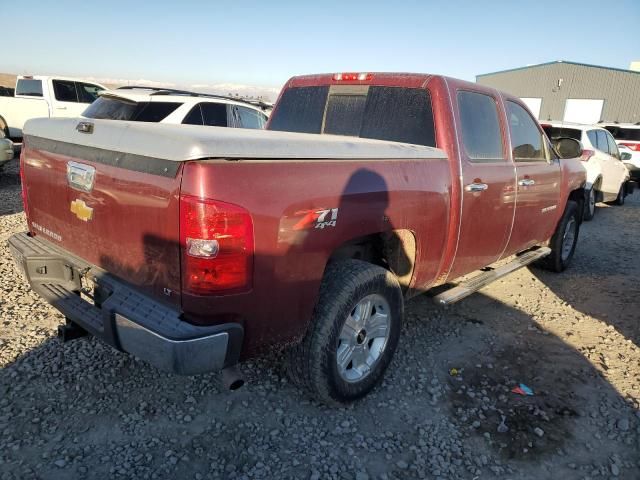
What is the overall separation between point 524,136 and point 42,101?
1186 centimetres

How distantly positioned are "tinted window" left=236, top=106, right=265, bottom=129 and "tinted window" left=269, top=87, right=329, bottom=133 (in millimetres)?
4639

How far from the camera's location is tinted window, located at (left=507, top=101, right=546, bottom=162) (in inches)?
162

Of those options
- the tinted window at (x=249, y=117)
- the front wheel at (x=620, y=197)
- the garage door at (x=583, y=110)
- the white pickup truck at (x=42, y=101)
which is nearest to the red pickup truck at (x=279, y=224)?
the tinted window at (x=249, y=117)

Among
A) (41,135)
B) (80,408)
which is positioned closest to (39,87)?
(41,135)

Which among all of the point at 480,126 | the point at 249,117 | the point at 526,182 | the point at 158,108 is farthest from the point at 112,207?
the point at 249,117

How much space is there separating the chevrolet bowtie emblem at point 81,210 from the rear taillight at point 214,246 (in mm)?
799

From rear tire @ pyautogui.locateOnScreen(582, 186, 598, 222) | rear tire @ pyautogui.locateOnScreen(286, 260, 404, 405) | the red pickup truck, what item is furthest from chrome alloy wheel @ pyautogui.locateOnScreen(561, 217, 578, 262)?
rear tire @ pyautogui.locateOnScreen(582, 186, 598, 222)

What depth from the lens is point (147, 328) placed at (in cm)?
205

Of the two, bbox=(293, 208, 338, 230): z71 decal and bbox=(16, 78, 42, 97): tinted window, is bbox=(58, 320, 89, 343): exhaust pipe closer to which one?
bbox=(293, 208, 338, 230): z71 decal

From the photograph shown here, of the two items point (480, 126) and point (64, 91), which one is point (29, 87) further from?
point (480, 126)

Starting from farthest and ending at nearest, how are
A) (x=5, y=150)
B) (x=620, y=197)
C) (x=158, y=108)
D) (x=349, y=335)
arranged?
1. (x=620, y=197)
2. (x=5, y=150)
3. (x=158, y=108)
4. (x=349, y=335)

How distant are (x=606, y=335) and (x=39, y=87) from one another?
525 inches

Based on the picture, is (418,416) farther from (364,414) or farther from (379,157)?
(379,157)

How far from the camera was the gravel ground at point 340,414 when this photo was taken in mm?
2443
